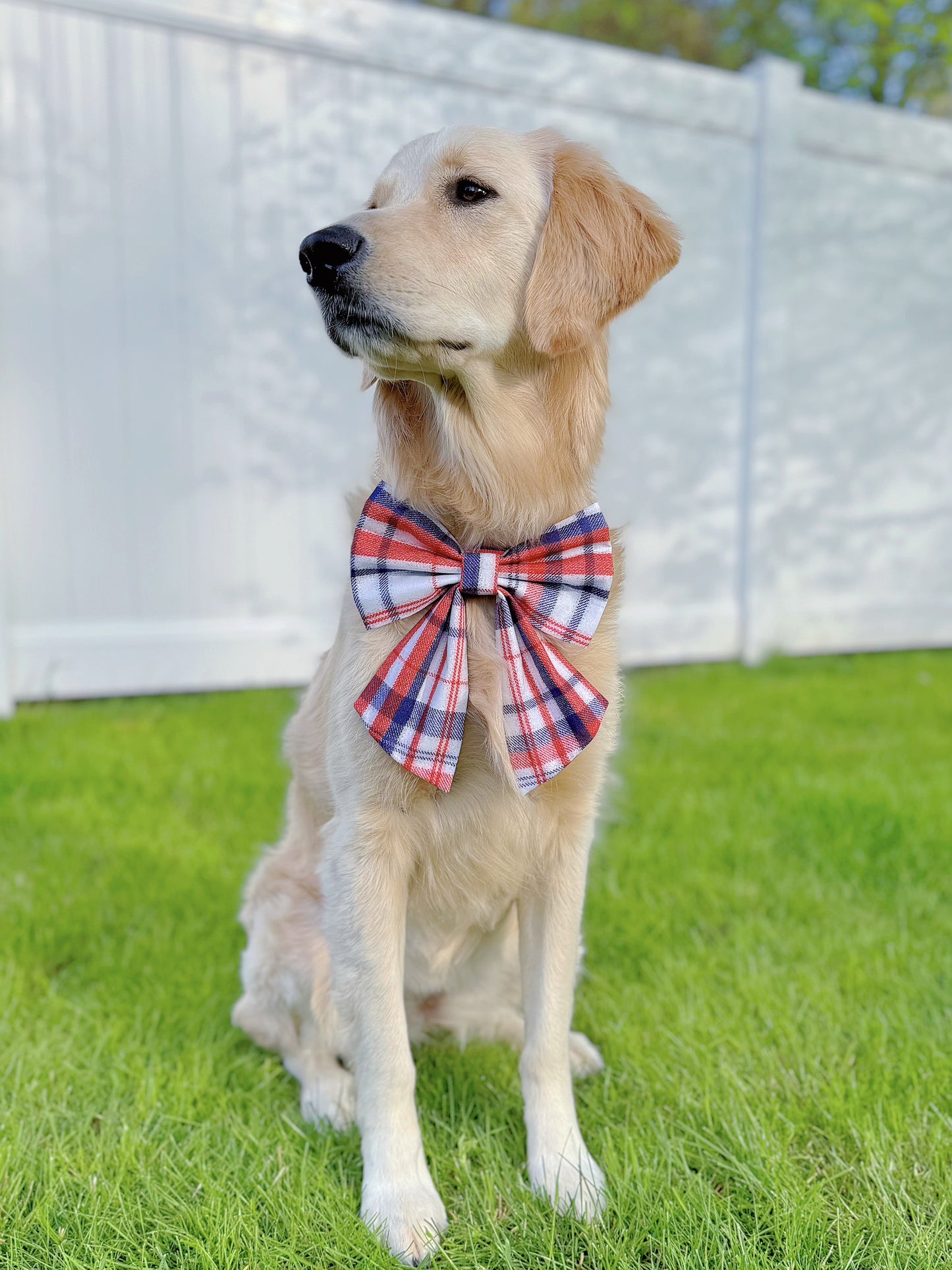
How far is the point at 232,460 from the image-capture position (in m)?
4.57

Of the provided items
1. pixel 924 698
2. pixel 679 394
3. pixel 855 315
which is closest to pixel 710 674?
pixel 924 698

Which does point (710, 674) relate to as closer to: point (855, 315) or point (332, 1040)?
point (855, 315)

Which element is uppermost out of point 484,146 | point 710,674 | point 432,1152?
point 484,146

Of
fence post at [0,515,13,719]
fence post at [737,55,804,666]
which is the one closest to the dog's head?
fence post at [0,515,13,719]

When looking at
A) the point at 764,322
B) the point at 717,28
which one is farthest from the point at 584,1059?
the point at 717,28

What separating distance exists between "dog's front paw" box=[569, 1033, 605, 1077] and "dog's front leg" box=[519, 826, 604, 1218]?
24 cm

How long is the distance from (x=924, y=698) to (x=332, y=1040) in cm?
410

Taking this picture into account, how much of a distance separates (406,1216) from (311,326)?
3975 mm

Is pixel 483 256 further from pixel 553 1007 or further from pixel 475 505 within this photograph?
pixel 553 1007

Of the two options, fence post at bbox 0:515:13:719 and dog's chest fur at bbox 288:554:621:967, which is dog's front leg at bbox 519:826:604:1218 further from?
fence post at bbox 0:515:13:719

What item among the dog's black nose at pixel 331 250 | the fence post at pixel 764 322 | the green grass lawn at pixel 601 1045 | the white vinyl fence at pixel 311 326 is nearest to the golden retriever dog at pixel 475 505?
the dog's black nose at pixel 331 250

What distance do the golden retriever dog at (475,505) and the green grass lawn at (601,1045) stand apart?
14 cm

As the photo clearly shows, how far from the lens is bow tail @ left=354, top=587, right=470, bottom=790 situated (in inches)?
59.4

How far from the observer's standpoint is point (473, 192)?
5.30 ft
